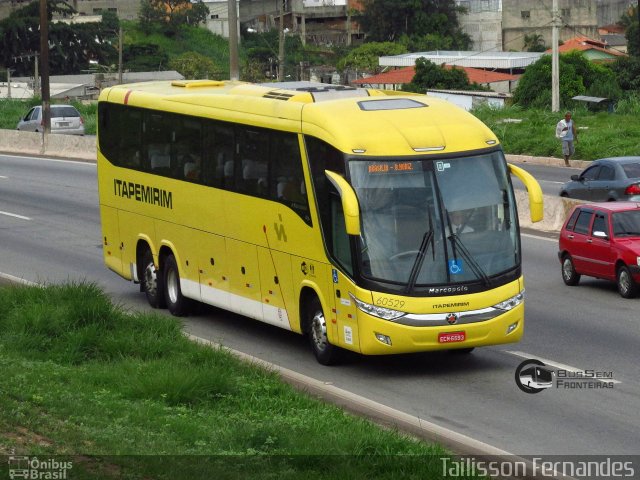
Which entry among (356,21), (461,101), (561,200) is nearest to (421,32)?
(356,21)

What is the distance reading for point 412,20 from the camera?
415ft

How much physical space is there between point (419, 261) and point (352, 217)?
978 mm

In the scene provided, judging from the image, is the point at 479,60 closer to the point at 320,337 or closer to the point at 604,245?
the point at 604,245

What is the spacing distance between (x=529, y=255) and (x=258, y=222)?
937 cm

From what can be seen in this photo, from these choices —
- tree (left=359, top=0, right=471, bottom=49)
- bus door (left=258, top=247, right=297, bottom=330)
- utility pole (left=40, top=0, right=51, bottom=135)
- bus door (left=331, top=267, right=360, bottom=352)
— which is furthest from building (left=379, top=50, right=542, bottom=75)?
bus door (left=331, top=267, right=360, bottom=352)

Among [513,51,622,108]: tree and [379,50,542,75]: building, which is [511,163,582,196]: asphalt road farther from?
[379,50,542,75]: building

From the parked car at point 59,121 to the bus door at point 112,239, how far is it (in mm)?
33579

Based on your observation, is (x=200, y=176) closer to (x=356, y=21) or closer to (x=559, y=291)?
(x=559, y=291)

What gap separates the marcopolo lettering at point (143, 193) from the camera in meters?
19.0

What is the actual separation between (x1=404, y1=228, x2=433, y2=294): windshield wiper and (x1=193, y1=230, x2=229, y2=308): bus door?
388 centimetres

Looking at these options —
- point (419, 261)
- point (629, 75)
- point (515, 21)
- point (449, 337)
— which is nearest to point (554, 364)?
point (449, 337)

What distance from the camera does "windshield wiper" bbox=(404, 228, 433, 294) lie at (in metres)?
14.3

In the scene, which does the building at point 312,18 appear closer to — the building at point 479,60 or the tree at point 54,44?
the tree at point 54,44

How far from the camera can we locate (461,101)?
66.6 m
